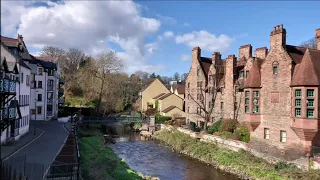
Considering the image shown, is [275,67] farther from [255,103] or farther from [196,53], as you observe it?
[196,53]

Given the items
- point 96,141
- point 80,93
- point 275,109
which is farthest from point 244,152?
point 80,93

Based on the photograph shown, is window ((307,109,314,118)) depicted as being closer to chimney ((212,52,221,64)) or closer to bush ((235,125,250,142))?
bush ((235,125,250,142))

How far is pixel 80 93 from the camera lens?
228ft

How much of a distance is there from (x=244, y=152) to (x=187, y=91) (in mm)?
21737

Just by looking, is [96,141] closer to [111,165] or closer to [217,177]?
[111,165]

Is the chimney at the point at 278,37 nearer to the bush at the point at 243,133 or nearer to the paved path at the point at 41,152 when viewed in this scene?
the bush at the point at 243,133

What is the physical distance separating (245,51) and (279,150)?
18069 mm

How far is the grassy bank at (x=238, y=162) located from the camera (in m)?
20.9

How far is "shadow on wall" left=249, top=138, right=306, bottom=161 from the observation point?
22.3 metres

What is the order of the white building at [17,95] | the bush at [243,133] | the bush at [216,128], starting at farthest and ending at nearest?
1. the bush at [216,128]
2. the bush at [243,133]
3. the white building at [17,95]

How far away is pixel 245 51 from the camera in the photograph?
38.9 meters

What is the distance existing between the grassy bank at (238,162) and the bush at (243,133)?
2181 mm

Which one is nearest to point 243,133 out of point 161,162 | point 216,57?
point 161,162

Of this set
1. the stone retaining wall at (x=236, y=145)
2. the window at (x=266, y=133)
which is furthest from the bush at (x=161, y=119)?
the window at (x=266, y=133)
